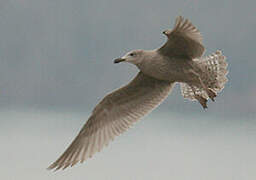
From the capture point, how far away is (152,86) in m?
6.77

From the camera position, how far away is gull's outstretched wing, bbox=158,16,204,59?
5434mm

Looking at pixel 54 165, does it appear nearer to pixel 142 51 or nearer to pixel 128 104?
pixel 128 104

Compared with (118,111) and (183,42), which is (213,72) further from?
(118,111)

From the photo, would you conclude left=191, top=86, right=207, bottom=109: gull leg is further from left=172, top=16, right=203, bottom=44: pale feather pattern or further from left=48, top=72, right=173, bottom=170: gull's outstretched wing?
left=172, top=16, right=203, bottom=44: pale feather pattern

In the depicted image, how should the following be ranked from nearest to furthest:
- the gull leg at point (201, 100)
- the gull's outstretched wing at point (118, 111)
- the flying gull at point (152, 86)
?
the flying gull at point (152, 86) → the gull leg at point (201, 100) → the gull's outstretched wing at point (118, 111)

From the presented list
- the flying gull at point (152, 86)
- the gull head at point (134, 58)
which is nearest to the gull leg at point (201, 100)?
the flying gull at point (152, 86)

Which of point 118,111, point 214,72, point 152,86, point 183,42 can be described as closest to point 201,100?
point 214,72

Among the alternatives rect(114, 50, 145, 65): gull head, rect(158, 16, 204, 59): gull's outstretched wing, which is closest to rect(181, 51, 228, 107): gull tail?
rect(158, 16, 204, 59): gull's outstretched wing

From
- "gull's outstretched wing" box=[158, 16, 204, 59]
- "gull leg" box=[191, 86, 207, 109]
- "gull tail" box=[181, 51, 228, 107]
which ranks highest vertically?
"gull's outstretched wing" box=[158, 16, 204, 59]

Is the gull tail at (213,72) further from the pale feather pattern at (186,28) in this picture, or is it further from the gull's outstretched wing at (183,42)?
the pale feather pattern at (186,28)

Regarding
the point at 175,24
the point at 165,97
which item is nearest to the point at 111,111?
the point at 165,97

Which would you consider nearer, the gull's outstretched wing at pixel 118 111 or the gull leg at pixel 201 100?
the gull leg at pixel 201 100

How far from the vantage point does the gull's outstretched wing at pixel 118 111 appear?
6.71 metres

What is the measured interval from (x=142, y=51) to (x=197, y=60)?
730mm
